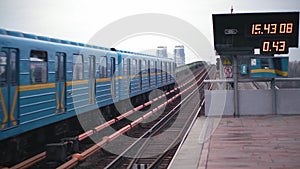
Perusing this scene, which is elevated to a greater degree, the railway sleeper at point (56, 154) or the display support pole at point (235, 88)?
the display support pole at point (235, 88)

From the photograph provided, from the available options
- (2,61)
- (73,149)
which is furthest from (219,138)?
(2,61)

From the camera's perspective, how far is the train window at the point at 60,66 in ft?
34.2

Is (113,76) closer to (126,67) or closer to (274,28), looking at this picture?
(126,67)

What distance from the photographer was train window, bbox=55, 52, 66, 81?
1044 centimetres

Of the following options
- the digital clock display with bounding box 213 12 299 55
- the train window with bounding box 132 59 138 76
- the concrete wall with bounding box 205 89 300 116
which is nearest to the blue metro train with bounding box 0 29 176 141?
the train window with bounding box 132 59 138 76

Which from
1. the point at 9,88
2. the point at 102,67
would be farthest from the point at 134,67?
the point at 9,88

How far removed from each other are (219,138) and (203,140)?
0.48 m

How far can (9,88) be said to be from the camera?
8094mm

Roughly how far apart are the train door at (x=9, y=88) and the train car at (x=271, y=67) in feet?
27.9

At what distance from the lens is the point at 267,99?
1417cm

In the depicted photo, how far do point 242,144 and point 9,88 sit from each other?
211 inches

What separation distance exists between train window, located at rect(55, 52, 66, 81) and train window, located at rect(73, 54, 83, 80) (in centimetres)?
72

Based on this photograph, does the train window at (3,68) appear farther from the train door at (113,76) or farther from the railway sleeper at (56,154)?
the train door at (113,76)

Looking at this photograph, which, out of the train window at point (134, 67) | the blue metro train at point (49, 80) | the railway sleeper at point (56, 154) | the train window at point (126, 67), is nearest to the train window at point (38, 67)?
the blue metro train at point (49, 80)
